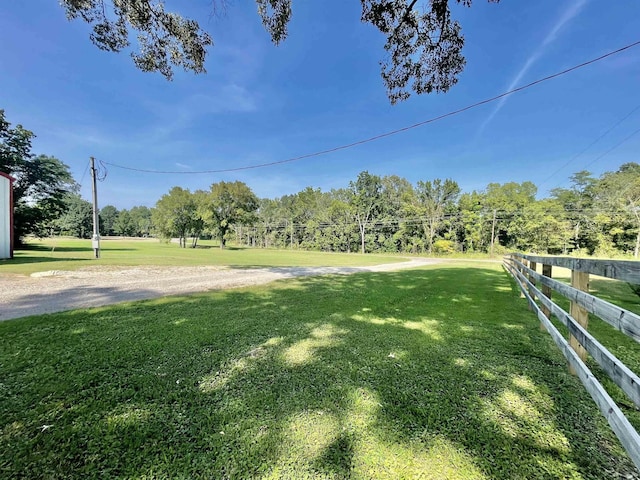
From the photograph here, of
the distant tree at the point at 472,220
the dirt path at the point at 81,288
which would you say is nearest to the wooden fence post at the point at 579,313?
the dirt path at the point at 81,288

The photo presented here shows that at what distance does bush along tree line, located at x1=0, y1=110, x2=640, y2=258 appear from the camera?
920 inches

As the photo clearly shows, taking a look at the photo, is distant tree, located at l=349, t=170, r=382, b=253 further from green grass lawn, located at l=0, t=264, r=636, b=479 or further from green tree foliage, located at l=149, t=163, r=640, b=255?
green grass lawn, located at l=0, t=264, r=636, b=479

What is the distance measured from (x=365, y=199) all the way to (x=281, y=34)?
41.0 meters

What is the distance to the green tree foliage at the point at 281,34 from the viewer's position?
4.71 metres

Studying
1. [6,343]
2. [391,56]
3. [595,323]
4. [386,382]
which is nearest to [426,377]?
[386,382]

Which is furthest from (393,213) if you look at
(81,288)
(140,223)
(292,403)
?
(140,223)

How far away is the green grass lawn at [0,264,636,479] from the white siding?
1438 centimetres

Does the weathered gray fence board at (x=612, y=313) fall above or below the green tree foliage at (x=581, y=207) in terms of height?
below

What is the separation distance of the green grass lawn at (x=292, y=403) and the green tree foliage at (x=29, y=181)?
26.7m

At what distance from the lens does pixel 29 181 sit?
2278cm

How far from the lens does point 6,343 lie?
3092 mm

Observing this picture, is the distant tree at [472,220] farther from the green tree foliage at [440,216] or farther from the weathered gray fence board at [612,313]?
the weathered gray fence board at [612,313]

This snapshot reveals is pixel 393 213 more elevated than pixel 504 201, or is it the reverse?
pixel 504 201

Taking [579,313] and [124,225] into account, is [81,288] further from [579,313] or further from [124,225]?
[124,225]
